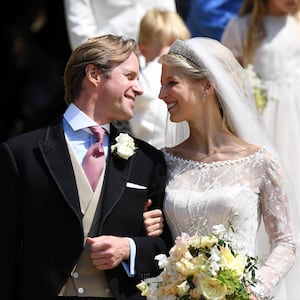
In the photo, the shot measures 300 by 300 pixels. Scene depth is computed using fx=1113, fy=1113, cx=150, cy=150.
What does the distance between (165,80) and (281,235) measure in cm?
99

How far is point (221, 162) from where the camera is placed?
5.61 meters

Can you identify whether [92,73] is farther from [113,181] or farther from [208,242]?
[208,242]

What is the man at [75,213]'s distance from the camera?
207 inches

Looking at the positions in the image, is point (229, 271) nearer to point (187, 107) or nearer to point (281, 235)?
point (281, 235)

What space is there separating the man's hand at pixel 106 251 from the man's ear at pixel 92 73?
0.81 m

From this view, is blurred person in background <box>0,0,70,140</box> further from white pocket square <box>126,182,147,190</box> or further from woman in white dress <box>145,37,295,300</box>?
white pocket square <box>126,182,147,190</box>

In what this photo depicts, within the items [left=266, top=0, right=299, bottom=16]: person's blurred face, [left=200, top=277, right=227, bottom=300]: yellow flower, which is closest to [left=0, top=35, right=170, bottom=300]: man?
[left=200, top=277, right=227, bottom=300]: yellow flower

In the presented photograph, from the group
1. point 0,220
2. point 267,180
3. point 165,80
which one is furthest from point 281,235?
point 0,220

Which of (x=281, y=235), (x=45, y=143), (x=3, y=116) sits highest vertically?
(x=45, y=143)

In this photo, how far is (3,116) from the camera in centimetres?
1115

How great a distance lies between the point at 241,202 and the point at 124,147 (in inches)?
24.8

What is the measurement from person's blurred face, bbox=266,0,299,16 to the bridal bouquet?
3.26m

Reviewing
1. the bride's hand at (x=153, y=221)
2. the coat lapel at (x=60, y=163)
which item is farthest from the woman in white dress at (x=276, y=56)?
the coat lapel at (x=60, y=163)

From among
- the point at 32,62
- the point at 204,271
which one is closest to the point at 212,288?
the point at 204,271
